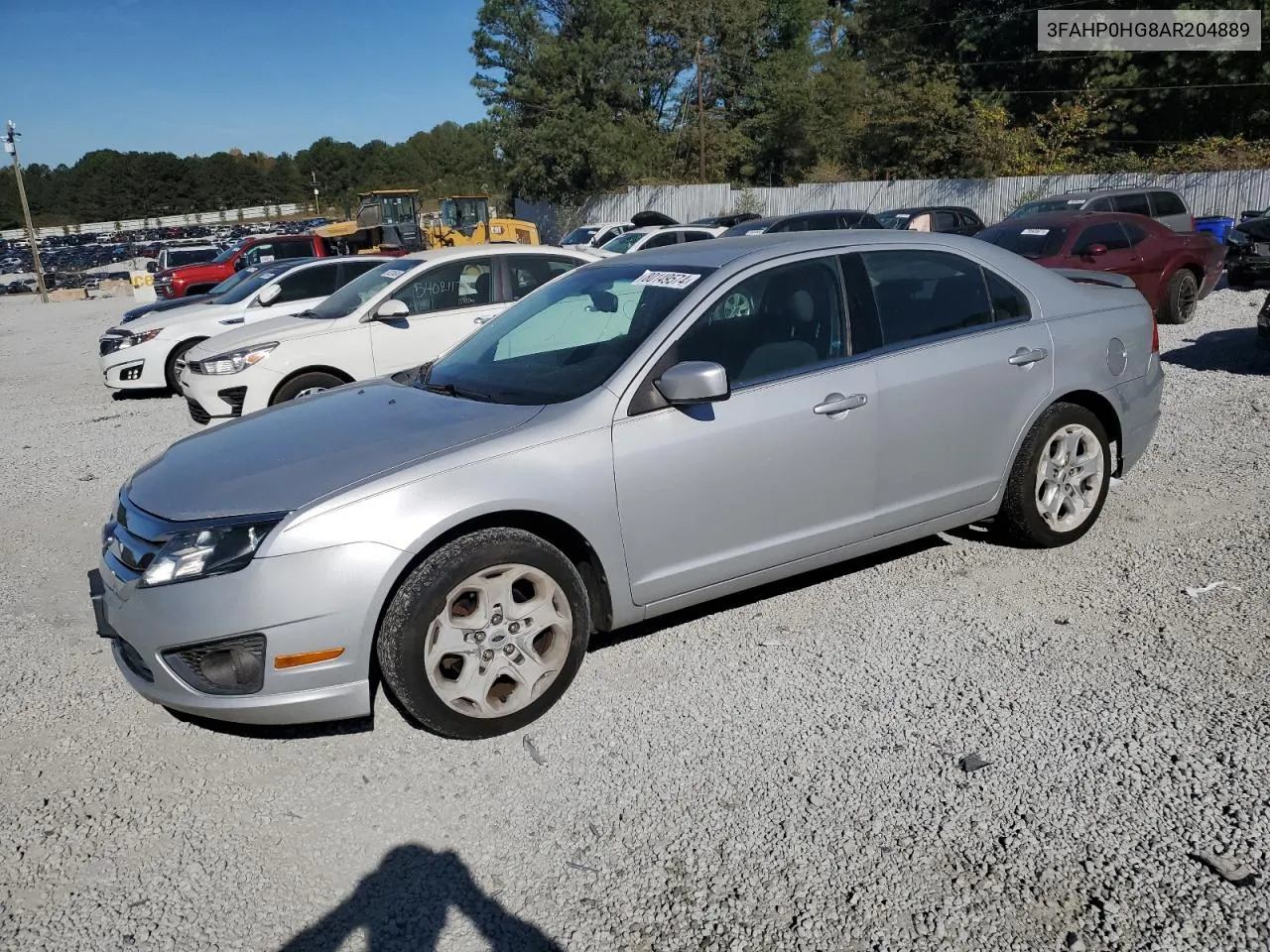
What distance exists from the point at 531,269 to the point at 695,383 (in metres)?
5.95

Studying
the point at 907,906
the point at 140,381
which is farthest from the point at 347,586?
the point at 140,381

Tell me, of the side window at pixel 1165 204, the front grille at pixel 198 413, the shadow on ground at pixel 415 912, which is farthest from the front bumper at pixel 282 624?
the side window at pixel 1165 204

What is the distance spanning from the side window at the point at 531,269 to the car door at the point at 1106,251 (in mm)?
5892

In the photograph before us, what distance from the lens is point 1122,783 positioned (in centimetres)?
311

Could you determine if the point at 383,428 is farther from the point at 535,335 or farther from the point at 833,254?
the point at 833,254

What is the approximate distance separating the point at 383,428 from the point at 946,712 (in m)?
2.32

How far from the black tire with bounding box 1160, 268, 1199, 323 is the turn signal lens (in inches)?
455

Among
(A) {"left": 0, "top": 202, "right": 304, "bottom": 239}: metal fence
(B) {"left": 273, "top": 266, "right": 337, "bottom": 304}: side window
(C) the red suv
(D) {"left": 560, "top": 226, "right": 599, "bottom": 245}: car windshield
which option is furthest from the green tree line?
(A) {"left": 0, "top": 202, "right": 304, "bottom": 239}: metal fence

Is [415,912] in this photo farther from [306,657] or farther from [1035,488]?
[1035,488]

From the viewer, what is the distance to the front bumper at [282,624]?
3.16 m

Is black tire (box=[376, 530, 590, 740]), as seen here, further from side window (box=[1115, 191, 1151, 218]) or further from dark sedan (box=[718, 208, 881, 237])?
side window (box=[1115, 191, 1151, 218])

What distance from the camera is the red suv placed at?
21.8 metres

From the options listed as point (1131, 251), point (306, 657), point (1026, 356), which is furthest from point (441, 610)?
point (1131, 251)

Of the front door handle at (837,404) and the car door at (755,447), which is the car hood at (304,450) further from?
the front door handle at (837,404)
